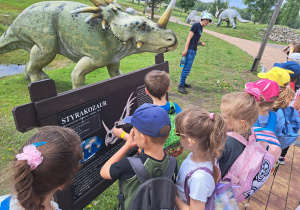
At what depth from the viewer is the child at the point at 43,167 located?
95cm

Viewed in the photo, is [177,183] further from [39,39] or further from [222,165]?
[39,39]

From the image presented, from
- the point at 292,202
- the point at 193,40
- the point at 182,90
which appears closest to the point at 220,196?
the point at 292,202

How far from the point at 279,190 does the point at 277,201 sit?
222mm

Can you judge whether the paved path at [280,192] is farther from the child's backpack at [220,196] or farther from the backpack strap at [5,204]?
the backpack strap at [5,204]

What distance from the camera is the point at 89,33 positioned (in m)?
3.08

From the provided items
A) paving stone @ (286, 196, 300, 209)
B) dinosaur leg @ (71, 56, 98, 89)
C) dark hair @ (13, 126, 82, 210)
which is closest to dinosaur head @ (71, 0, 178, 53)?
dinosaur leg @ (71, 56, 98, 89)

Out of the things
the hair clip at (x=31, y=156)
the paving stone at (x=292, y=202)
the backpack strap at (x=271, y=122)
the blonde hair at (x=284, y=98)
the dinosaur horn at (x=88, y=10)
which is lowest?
the paving stone at (x=292, y=202)

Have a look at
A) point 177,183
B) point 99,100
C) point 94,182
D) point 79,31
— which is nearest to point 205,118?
point 177,183

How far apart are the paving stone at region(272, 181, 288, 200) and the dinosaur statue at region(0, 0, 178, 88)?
2261mm

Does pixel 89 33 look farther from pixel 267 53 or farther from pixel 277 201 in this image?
pixel 267 53

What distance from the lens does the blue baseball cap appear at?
4.25 ft

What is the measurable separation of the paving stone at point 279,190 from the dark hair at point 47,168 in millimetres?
2675

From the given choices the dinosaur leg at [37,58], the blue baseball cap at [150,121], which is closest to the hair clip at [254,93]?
the blue baseball cap at [150,121]

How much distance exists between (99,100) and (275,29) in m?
26.3
